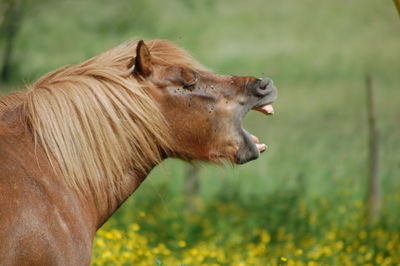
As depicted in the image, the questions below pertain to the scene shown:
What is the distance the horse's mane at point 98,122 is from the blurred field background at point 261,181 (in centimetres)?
38

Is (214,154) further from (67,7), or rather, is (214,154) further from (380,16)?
(380,16)

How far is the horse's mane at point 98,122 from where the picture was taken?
11.6 ft

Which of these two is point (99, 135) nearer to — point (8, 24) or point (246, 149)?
point (246, 149)

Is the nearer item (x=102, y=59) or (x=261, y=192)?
(x=102, y=59)

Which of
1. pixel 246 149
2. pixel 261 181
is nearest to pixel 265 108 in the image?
pixel 246 149

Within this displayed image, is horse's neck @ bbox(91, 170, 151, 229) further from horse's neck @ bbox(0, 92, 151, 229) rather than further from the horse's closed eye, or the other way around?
the horse's closed eye

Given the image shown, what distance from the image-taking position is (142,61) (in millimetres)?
3758

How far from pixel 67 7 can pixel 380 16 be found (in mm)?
15963

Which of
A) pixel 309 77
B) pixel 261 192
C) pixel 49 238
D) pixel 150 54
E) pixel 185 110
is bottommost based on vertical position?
pixel 309 77

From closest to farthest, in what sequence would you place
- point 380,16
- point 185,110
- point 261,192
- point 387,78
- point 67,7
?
point 185,110 < point 261,192 < point 67,7 < point 387,78 < point 380,16

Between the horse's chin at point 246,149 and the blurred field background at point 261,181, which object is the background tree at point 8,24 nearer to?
the blurred field background at point 261,181

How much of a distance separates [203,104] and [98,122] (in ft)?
1.96

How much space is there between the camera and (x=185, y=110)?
386 centimetres

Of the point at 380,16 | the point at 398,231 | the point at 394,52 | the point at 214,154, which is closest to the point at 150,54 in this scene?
the point at 214,154
